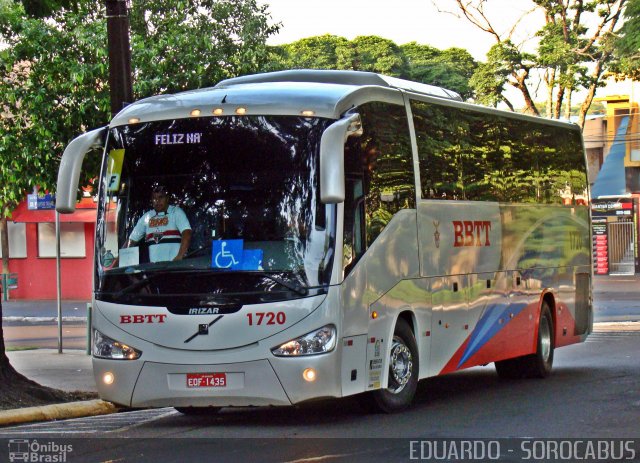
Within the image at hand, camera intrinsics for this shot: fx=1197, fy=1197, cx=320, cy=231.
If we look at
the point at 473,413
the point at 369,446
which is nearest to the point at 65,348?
the point at 473,413

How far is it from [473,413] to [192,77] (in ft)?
43.6

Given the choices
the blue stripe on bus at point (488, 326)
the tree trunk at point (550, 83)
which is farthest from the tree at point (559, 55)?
the blue stripe on bus at point (488, 326)

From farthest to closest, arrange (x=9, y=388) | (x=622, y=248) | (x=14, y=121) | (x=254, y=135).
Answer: (x=622, y=248) < (x=14, y=121) < (x=9, y=388) < (x=254, y=135)

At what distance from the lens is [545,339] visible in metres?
16.2

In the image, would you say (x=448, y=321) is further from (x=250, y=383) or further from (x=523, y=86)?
(x=523, y=86)

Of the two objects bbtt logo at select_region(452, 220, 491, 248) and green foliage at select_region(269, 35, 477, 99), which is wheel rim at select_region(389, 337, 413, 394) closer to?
bbtt logo at select_region(452, 220, 491, 248)

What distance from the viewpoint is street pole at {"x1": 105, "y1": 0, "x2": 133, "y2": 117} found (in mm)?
14078

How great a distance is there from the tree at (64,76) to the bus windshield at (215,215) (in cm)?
817

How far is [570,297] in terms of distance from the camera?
1708 cm

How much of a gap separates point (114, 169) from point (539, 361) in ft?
23.2

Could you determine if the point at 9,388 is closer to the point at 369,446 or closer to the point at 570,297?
the point at 369,446

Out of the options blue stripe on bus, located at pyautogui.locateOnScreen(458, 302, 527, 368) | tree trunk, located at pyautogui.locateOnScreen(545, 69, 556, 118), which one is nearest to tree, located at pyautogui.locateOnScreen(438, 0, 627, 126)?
tree trunk, located at pyautogui.locateOnScreen(545, 69, 556, 118)

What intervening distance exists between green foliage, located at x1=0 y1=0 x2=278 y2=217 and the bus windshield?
8119 millimetres

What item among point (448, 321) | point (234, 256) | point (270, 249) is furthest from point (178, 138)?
point (448, 321)
